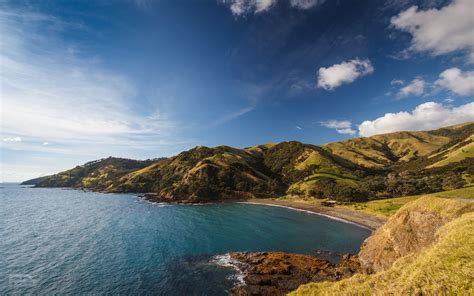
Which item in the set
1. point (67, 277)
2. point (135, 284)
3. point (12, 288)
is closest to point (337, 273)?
point (135, 284)

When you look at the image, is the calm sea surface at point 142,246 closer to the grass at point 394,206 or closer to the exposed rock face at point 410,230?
the grass at point 394,206

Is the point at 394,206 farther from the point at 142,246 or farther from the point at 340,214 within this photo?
the point at 142,246

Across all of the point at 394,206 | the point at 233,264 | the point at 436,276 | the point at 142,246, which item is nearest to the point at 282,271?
the point at 233,264

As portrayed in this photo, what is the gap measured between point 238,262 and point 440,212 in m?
34.2

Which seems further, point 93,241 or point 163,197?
point 163,197

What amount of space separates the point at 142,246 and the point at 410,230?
5512 cm

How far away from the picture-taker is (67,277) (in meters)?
39.9

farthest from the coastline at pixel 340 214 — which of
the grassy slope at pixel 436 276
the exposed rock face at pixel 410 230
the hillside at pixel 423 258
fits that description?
the grassy slope at pixel 436 276

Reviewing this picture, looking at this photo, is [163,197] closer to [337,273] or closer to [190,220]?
[190,220]

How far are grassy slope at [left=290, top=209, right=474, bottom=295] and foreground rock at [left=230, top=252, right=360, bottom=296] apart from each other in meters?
17.7

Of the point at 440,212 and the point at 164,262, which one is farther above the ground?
the point at 440,212

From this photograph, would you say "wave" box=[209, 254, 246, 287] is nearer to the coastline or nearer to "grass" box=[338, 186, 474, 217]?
the coastline

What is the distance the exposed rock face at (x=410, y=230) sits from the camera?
29.8 metres

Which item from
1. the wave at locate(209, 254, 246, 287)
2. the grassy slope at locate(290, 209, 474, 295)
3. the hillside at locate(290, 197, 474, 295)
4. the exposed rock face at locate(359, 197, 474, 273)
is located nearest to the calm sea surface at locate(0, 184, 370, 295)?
the wave at locate(209, 254, 246, 287)
